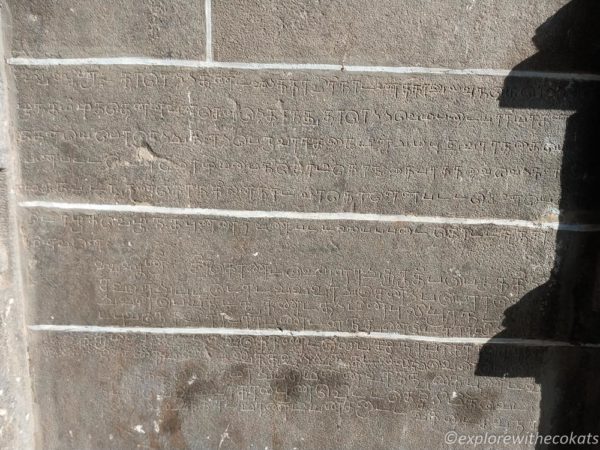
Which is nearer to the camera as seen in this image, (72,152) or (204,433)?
(72,152)

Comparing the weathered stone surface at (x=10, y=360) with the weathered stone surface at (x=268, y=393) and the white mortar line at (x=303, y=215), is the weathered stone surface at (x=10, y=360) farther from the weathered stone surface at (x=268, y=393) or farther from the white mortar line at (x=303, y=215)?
the white mortar line at (x=303, y=215)

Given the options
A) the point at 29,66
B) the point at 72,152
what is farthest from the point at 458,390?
the point at 29,66

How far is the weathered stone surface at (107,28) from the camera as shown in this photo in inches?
99.1

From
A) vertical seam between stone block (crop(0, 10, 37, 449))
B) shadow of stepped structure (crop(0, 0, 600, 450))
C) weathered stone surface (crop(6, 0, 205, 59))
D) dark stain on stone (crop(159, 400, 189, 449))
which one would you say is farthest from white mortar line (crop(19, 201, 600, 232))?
dark stain on stone (crop(159, 400, 189, 449))

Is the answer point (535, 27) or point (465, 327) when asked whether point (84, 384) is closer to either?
point (465, 327)

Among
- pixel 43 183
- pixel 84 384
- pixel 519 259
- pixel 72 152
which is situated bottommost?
pixel 84 384

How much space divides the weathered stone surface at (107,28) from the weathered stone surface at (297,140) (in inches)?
4.6

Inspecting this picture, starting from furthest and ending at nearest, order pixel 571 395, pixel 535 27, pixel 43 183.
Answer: pixel 571 395 → pixel 43 183 → pixel 535 27

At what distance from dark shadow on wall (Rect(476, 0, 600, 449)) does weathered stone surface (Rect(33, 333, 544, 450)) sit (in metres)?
0.08

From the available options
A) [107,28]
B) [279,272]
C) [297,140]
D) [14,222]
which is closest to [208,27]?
[107,28]

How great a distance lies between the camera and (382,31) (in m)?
2.54

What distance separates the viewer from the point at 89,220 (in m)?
2.74

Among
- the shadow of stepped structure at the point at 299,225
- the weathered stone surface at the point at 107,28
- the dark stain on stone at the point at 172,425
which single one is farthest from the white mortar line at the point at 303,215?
the dark stain on stone at the point at 172,425

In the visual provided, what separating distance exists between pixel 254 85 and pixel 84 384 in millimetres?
2224
